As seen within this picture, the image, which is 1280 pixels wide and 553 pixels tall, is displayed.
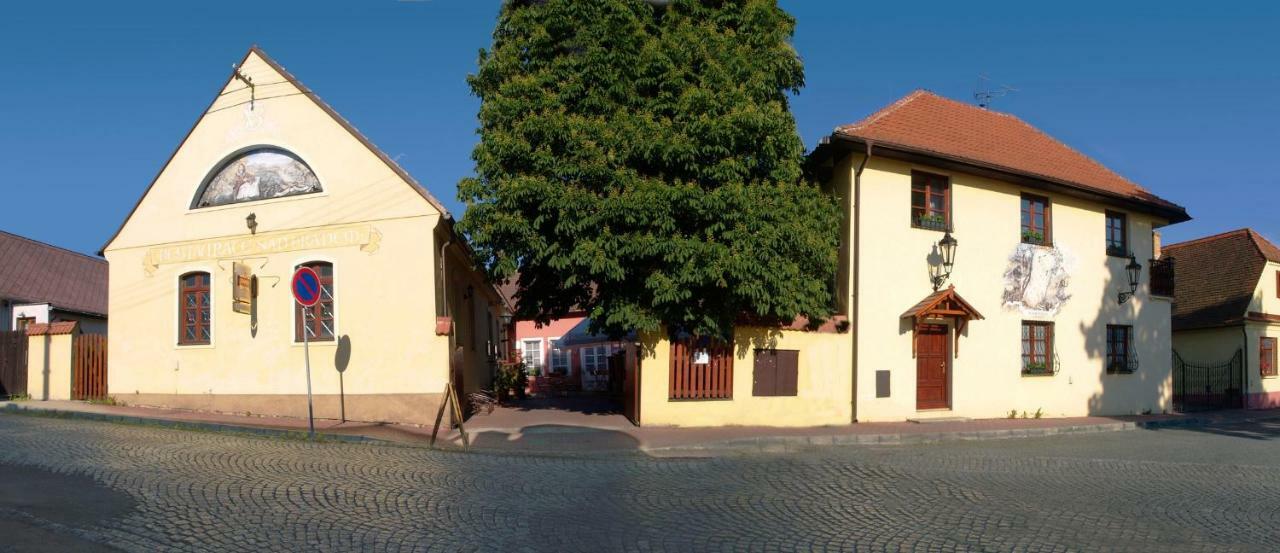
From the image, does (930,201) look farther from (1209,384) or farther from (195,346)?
(195,346)

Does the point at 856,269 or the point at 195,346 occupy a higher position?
the point at 856,269

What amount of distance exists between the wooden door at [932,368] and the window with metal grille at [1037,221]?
3208mm

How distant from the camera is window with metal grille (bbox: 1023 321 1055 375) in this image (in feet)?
61.4

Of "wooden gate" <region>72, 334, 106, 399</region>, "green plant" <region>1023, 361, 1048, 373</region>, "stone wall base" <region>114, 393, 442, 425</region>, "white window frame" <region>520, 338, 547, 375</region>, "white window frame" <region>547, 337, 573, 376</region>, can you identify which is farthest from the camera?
"white window frame" <region>520, 338, 547, 375</region>

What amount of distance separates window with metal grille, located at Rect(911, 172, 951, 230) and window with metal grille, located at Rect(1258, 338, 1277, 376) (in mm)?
13675

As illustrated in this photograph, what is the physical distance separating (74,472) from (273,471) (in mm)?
1997

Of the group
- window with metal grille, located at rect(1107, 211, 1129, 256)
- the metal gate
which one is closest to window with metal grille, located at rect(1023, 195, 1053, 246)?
window with metal grille, located at rect(1107, 211, 1129, 256)

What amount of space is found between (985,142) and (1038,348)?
4.70m

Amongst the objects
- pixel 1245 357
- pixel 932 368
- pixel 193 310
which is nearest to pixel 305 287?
pixel 193 310

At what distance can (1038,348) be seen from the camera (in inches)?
747

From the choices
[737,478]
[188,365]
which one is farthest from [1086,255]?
[188,365]

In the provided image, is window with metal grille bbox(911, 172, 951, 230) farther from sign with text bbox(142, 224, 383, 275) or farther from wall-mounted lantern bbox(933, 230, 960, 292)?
sign with text bbox(142, 224, 383, 275)

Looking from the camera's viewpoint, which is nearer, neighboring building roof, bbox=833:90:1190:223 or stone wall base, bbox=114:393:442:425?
stone wall base, bbox=114:393:442:425

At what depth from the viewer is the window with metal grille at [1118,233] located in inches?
802
